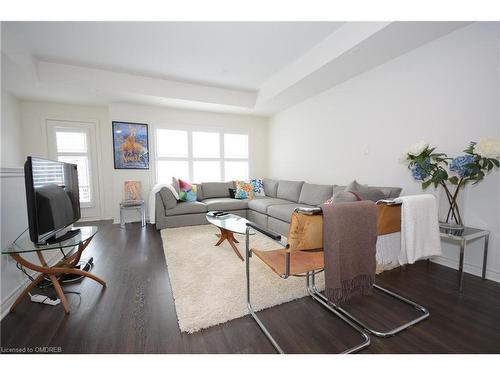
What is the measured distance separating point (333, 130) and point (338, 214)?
287 cm

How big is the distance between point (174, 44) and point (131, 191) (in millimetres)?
2850

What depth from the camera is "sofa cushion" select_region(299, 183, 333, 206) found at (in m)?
3.38

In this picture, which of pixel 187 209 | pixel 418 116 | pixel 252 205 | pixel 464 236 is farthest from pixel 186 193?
pixel 464 236

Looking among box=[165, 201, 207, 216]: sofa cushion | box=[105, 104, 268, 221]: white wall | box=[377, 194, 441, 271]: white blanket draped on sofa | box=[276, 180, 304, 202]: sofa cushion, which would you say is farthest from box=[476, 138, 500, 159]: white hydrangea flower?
box=[105, 104, 268, 221]: white wall

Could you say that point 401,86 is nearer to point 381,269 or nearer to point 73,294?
point 381,269

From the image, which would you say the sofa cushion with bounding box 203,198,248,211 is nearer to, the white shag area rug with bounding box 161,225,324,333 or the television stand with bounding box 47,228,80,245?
the white shag area rug with bounding box 161,225,324,333

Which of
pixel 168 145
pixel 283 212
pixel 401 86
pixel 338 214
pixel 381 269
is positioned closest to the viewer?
pixel 338 214

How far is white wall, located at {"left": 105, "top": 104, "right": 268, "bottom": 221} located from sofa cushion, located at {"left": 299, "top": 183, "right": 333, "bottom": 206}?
202 cm

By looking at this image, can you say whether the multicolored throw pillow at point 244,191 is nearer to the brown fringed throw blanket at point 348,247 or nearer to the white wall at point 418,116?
the white wall at point 418,116

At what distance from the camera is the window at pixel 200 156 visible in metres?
4.73

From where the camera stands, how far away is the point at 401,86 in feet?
8.70

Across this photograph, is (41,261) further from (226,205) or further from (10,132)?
(10,132)
